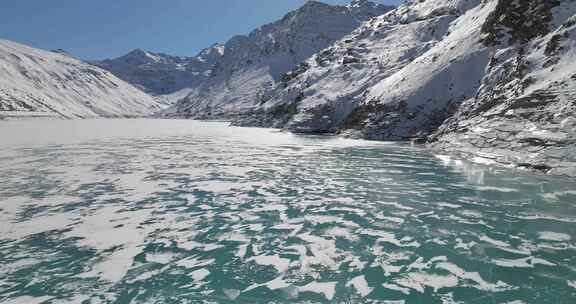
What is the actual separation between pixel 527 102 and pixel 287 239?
92.8ft

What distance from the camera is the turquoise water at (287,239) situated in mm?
8852

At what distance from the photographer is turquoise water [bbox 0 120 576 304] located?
8.85m

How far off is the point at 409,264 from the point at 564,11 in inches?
1865

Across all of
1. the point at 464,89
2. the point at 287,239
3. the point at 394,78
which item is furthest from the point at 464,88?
the point at 287,239

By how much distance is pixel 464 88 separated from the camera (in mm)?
55875

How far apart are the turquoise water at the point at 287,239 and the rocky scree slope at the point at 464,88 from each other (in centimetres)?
757

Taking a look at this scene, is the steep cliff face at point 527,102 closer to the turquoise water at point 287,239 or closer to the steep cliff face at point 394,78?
the turquoise water at point 287,239

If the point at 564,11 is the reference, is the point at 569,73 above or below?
below

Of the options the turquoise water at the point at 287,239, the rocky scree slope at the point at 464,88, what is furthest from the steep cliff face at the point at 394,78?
the turquoise water at the point at 287,239

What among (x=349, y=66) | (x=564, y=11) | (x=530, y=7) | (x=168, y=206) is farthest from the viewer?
(x=349, y=66)

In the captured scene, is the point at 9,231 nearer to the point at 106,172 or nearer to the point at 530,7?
the point at 106,172

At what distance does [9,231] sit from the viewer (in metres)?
13.1

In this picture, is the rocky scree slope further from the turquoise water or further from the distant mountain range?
the turquoise water

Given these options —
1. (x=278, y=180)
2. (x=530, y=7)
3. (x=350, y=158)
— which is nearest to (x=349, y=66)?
(x=530, y=7)
